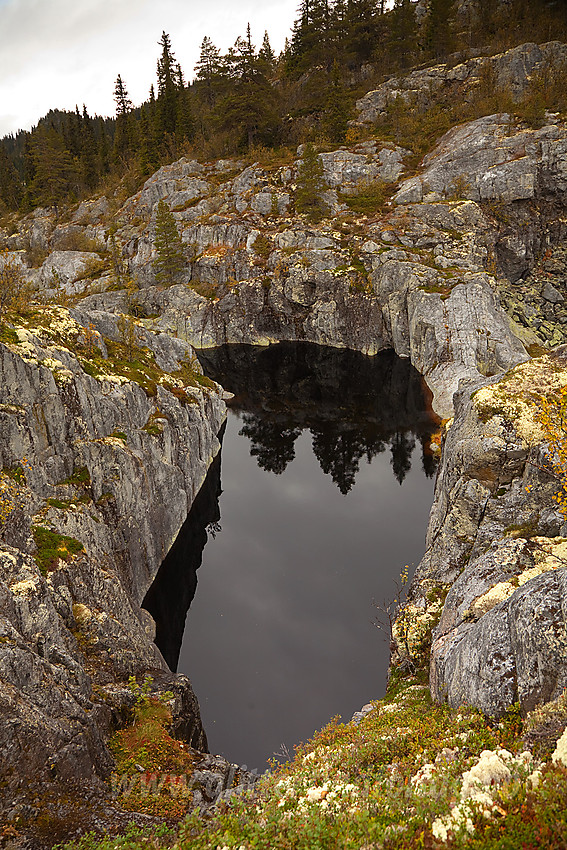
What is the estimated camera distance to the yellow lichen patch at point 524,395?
69.3ft

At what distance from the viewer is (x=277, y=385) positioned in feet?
209

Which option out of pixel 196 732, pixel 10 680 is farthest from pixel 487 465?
pixel 10 680

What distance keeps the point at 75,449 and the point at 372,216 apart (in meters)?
70.1

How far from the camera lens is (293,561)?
3325 cm

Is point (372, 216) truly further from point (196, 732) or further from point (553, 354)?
point (196, 732)

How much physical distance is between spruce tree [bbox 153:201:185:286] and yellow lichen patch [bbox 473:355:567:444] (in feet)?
238

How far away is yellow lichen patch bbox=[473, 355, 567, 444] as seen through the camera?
2111 centimetres

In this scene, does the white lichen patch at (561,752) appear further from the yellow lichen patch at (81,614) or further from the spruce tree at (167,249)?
the spruce tree at (167,249)

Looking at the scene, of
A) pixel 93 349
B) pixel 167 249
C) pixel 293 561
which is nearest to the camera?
pixel 293 561

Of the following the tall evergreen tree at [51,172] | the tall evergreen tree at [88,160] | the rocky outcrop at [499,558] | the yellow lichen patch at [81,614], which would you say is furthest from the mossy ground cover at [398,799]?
the tall evergreen tree at [88,160]

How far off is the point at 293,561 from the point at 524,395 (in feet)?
61.7

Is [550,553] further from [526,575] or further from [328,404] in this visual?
[328,404]

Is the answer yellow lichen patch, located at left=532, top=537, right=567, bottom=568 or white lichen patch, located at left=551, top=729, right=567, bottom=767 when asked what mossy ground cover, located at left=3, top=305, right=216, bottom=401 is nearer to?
yellow lichen patch, located at left=532, top=537, right=567, bottom=568

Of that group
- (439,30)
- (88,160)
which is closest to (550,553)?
(439,30)
